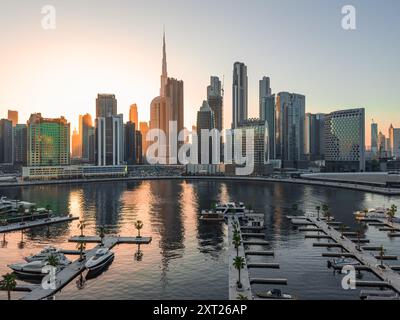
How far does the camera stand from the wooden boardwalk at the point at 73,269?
54.0m

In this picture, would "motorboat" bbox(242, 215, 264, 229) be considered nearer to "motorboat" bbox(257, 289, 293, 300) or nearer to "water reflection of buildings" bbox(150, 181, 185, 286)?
"water reflection of buildings" bbox(150, 181, 185, 286)

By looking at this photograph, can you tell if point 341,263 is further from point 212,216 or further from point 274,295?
point 212,216

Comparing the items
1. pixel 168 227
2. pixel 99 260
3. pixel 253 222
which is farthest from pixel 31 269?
pixel 253 222

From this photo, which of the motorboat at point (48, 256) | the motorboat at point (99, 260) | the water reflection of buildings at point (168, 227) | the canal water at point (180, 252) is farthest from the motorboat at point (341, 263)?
the motorboat at point (48, 256)

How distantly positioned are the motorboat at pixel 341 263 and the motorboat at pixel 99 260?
38879mm

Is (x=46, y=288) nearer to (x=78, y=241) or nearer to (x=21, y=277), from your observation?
(x=21, y=277)

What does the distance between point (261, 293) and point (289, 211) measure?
82.4 m

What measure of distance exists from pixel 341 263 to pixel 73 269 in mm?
45100

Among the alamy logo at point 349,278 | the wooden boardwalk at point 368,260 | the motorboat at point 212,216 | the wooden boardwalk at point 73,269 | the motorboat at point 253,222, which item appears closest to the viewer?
the wooden boardwalk at point 73,269

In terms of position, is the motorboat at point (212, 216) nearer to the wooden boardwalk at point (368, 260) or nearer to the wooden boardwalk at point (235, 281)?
the wooden boardwalk at point (368, 260)

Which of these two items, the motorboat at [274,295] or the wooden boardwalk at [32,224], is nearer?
the motorboat at [274,295]

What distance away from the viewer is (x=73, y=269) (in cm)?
6575

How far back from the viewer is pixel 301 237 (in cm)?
9231
